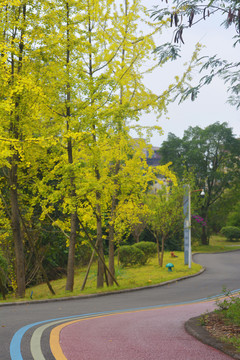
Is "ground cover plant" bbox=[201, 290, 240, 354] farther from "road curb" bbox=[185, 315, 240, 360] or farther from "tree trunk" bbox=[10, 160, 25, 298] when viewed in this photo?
"tree trunk" bbox=[10, 160, 25, 298]

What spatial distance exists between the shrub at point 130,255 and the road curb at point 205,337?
71.1 ft

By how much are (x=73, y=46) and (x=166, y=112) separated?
4516 millimetres

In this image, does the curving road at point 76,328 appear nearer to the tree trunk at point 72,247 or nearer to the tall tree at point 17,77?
the tree trunk at point 72,247

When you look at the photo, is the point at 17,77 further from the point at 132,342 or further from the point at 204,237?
the point at 204,237

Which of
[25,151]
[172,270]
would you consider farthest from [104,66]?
[172,270]

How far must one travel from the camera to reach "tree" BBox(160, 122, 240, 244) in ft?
156

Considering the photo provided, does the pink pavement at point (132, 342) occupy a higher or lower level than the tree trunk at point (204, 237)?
higher

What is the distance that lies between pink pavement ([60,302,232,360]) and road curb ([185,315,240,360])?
66 millimetres

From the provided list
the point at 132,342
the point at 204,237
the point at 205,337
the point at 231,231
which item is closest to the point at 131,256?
the point at 204,237

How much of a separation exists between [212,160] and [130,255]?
2280 cm

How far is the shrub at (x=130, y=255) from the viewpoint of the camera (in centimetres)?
2939

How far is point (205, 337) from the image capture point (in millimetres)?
6238

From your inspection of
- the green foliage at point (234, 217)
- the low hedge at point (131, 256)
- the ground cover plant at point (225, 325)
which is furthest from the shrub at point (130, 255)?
the green foliage at point (234, 217)

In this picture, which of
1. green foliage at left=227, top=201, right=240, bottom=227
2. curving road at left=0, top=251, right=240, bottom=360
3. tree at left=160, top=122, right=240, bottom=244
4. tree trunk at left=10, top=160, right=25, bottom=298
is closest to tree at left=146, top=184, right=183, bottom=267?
curving road at left=0, top=251, right=240, bottom=360
